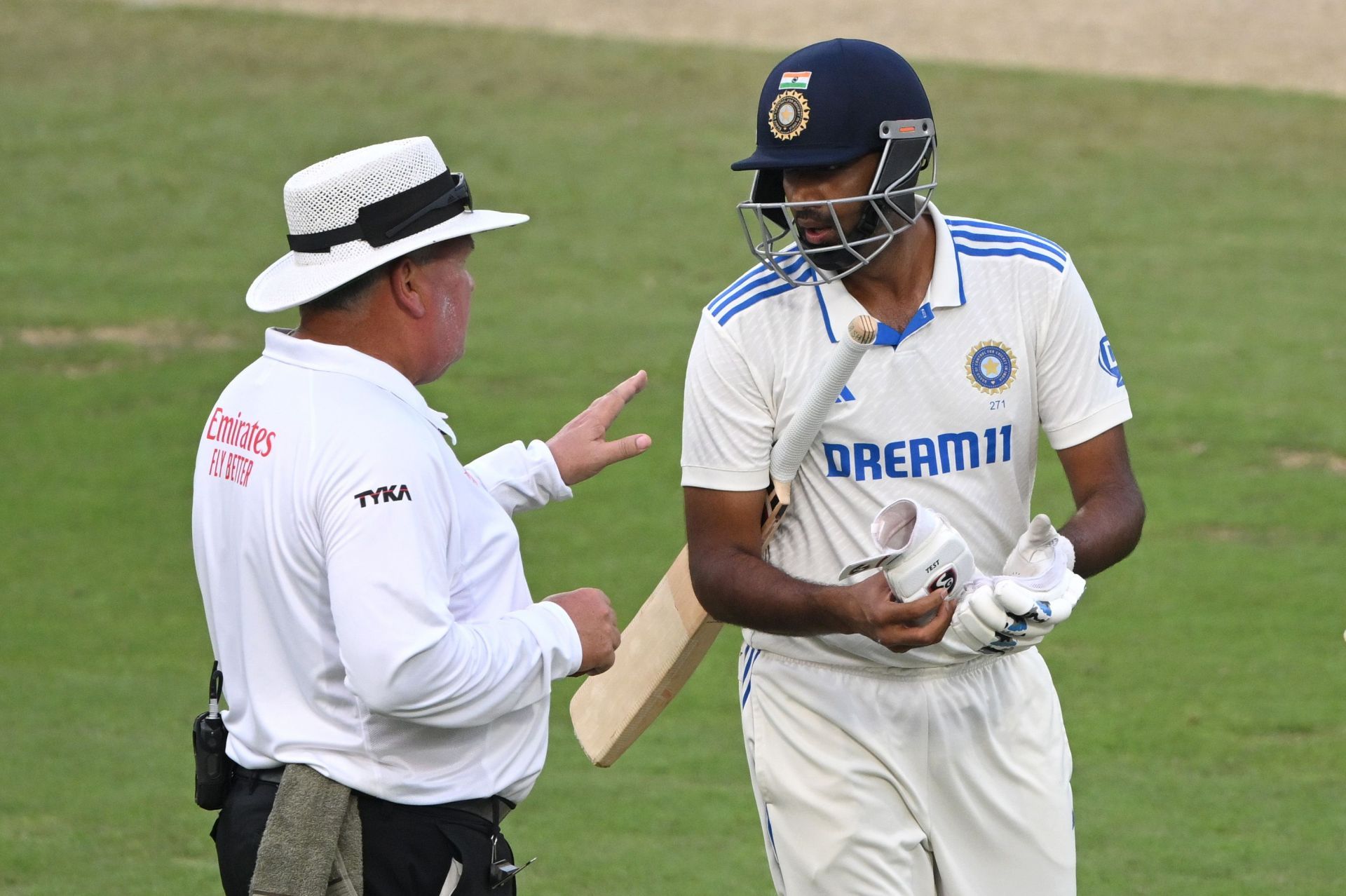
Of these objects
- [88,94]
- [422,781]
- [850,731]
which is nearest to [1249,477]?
[850,731]

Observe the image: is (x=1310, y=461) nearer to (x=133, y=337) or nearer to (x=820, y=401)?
(x=133, y=337)

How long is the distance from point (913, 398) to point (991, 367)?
172 millimetres

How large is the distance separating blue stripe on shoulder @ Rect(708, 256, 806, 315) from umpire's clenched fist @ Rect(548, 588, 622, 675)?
691mm

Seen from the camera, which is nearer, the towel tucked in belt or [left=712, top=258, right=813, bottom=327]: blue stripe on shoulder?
the towel tucked in belt

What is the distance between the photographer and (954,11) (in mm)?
21891

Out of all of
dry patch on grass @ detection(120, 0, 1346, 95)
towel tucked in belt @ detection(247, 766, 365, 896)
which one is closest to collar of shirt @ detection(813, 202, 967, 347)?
towel tucked in belt @ detection(247, 766, 365, 896)

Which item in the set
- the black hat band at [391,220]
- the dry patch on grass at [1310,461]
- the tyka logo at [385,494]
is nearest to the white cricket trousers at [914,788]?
the tyka logo at [385,494]

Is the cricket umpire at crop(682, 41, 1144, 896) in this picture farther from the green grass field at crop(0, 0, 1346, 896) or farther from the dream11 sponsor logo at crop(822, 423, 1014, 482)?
the green grass field at crop(0, 0, 1346, 896)

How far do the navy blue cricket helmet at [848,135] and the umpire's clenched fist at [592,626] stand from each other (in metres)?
0.78

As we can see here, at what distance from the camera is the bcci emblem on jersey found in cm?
372

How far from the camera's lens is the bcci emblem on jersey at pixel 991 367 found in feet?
12.2

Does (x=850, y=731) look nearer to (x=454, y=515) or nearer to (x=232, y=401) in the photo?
(x=454, y=515)

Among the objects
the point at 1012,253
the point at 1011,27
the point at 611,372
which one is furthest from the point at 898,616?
the point at 1011,27

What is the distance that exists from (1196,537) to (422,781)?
717 centimetres
